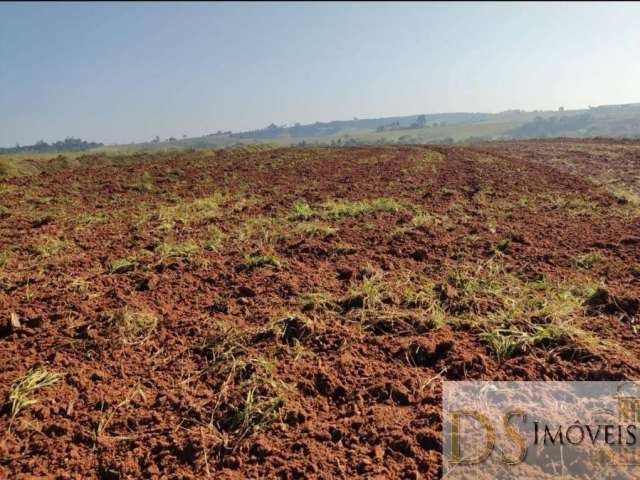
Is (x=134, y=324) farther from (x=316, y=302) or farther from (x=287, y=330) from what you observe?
(x=316, y=302)

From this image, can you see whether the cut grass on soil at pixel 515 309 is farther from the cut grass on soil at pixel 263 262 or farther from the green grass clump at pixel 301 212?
the green grass clump at pixel 301 212

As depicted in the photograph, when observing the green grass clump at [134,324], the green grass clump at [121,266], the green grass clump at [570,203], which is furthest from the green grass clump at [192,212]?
the green grass clump at [570,203]

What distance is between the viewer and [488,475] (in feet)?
7.16

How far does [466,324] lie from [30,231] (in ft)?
25.6

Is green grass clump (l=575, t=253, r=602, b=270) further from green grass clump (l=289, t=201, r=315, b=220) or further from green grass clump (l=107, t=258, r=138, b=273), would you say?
green grass clump (l=107, t=258, r=138, b=273)

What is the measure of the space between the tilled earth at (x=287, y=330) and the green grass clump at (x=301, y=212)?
0.10 meters

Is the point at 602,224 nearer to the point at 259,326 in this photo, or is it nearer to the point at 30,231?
the point at 259,326

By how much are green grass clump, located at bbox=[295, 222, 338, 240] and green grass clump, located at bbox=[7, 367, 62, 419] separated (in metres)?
4.08

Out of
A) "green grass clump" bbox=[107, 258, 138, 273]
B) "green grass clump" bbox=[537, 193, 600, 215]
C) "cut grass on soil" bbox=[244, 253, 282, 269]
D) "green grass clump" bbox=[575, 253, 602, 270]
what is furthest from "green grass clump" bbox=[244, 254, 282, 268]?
"green grass clump" bbox=[537, 193, 600, 215]

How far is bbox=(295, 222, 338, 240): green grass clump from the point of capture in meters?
6.50

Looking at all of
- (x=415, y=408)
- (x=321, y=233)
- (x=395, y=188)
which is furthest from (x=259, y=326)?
(x=395, y=188)

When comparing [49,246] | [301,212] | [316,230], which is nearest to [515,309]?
[316,230]

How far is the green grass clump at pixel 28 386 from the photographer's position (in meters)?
2.73

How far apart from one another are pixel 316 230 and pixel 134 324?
11.8ft
